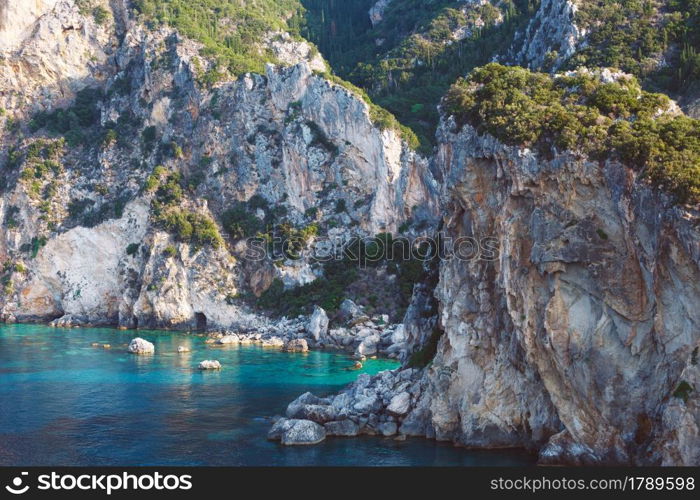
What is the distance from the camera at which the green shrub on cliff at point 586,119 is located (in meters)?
24.2

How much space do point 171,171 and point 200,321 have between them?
2091cm

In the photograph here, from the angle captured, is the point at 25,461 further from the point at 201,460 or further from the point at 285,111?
the point at 285,111

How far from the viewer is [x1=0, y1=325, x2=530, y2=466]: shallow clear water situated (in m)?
29.7

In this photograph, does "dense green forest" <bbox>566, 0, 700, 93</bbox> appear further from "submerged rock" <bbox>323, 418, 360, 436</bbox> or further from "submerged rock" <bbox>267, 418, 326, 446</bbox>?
"submerged rock" <bbox>267, 418, 326, 446</bbox>

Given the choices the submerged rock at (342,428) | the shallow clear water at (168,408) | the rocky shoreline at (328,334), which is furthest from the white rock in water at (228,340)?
the submerged rock at (342,428)

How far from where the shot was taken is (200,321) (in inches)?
3125

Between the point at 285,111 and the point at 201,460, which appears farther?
the point at 285,111

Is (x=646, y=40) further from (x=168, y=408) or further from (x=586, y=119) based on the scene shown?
(x=168, y=408)

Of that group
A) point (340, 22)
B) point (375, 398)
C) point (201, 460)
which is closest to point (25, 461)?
point (201, 460)

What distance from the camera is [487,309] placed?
31.4 m

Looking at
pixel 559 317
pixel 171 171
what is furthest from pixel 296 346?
pixel 559 317

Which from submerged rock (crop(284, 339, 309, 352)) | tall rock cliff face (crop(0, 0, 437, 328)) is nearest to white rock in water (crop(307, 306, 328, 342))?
submerged rock (crop(284, 339, 309, 352))

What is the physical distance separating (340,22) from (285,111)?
5258 cm

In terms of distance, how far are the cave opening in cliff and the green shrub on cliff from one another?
2049 inches
